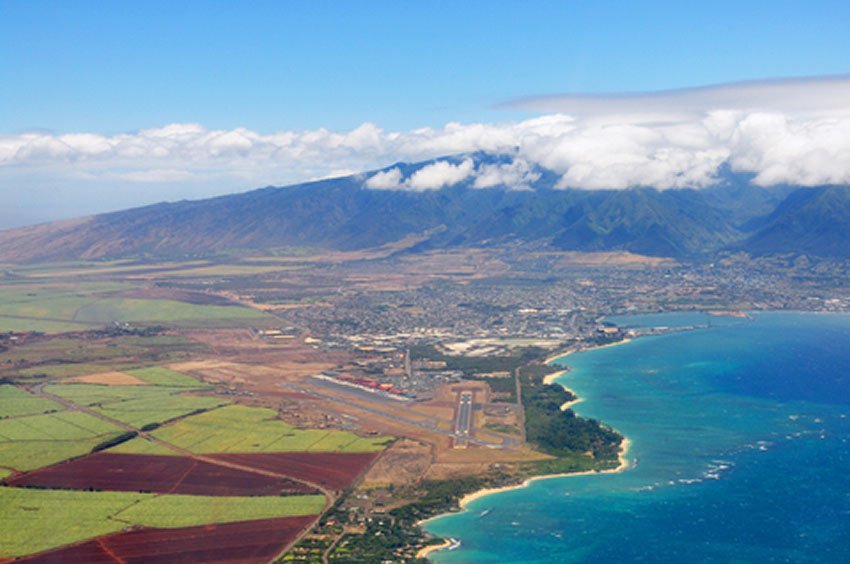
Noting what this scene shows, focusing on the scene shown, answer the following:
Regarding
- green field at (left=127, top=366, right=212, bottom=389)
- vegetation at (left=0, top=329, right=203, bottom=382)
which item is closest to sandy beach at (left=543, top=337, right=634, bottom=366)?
green field at (left=127, top=366, right=212, bottom=389)

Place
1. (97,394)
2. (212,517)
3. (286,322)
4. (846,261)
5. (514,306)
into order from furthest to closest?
(846,261) → (514,306) → (286,322) → (97,394) → (212,517)

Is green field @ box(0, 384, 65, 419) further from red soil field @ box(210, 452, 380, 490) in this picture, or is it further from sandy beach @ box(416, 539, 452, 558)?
sandy beach @ box(416, 539, 452, 558)

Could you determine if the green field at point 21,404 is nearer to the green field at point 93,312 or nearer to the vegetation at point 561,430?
the green field at point 93,312

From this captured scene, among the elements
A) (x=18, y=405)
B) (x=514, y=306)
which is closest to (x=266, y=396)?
(x=18, y=405)

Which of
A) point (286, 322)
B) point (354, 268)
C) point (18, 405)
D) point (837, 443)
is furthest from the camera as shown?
point (354, 268)

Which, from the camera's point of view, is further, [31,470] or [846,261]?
[846,261]

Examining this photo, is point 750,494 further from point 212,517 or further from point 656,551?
point 212,517

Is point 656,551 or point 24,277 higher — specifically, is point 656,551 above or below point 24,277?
below

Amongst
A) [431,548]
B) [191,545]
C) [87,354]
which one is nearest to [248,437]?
[191,545]
